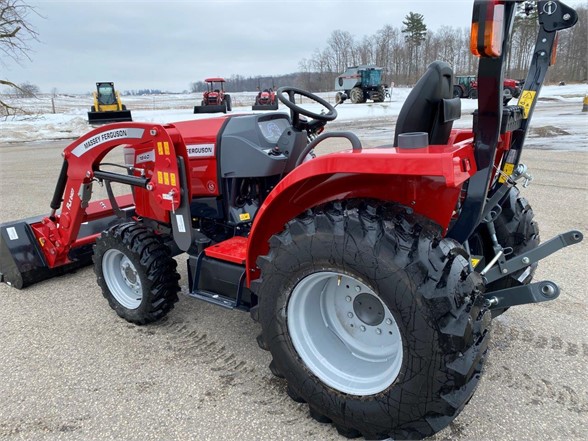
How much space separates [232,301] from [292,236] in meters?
0.85

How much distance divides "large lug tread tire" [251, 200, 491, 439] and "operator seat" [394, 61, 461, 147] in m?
0.50

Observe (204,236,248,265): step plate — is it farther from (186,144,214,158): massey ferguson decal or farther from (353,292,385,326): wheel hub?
(353,292,385,326): wheel hub

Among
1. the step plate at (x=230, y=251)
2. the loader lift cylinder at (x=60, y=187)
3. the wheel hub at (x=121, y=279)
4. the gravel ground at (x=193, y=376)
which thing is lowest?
the gravel ground at (x=193, y=376)

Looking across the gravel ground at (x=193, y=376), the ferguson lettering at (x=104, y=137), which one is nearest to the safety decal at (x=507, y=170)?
the gravel ground at (x=193, y=376)

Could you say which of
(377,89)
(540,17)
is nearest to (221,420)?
(540,17)

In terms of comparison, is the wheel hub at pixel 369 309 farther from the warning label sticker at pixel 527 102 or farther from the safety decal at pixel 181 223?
the safety decal at pixel 181 223

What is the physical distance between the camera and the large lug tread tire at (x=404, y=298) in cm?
168

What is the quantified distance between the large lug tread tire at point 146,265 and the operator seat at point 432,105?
166cm

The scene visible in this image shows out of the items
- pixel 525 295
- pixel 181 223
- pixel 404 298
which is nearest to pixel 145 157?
pixel 181 223

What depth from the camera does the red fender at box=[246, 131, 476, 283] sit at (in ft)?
5.49

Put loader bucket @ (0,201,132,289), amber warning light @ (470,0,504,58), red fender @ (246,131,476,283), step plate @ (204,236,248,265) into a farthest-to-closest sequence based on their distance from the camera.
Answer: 1. loader bucket @ (0,201,132,289)
2. step plate @ (204,236,248,265)
3. red fender @ (246,131,476,283)
4. amber warning light @ (470,0,504,58)

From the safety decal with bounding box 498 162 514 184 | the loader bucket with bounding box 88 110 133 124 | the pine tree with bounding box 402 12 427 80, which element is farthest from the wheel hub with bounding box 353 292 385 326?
the pine tree with bounding box 402 12 427 80

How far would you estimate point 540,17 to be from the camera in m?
2.11

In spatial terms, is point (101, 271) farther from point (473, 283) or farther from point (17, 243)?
point (473, 283)
